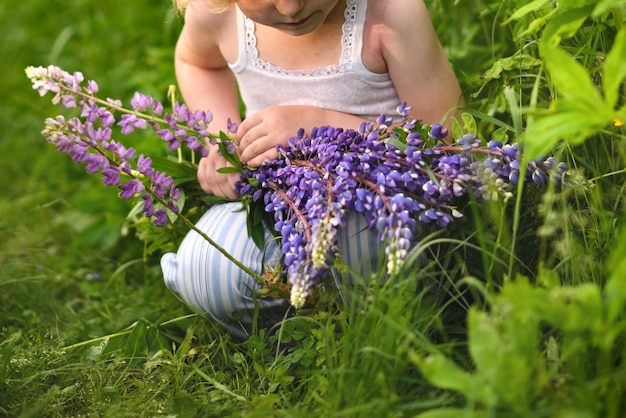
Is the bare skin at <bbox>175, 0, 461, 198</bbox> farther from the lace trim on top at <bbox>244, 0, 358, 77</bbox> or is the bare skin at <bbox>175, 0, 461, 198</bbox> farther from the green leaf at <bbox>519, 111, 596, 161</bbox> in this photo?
the green leaf at <bbox>519, 111, 596, 161</bbox>

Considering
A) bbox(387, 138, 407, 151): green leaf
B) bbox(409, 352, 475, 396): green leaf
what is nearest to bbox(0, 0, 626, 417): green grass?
bbox(409, 352, 475, 396): green leaf

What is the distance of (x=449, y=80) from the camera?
2227mm

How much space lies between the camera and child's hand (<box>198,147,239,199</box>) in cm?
221

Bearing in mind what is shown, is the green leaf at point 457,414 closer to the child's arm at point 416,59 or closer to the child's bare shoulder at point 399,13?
the child's arm at point 416,59

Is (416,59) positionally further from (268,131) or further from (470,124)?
(268,131)

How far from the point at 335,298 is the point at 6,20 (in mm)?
3423

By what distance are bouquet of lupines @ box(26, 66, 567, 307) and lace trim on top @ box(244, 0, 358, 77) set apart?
259 mm

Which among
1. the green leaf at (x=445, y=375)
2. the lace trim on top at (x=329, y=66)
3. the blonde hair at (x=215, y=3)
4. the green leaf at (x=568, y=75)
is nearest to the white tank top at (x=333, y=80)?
the lace trim on top at (x=329, y=66)

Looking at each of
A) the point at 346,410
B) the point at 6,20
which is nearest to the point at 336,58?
the point at 346,410

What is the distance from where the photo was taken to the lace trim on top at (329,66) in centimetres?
220

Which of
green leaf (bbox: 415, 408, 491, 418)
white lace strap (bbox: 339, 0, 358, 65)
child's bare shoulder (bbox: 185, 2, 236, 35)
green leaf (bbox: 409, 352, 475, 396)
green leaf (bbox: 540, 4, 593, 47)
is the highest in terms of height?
child's bare shoulder (bbox: 185, 2, 236, 35)

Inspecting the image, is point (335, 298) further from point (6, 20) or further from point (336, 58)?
point (6, 20)

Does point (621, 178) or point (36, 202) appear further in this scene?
point (36, 202)

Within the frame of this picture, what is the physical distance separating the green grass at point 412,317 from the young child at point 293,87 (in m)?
0.11
